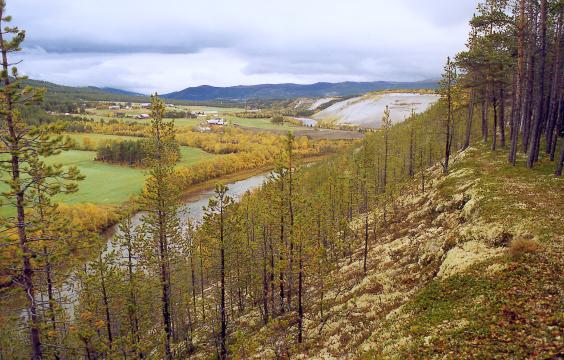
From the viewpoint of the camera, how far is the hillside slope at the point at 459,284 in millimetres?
14281

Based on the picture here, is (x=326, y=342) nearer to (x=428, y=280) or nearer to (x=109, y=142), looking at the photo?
(x=428, y=280)

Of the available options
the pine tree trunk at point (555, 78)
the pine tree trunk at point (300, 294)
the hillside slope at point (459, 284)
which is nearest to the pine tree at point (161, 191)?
the hillside slope at point (459, 284)

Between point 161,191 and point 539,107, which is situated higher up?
point 539,107

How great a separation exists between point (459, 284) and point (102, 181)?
109143 millimetres

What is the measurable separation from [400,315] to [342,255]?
2753 cm

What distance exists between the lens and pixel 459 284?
18547 millimetres

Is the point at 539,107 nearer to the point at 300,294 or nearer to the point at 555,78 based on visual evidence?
the point at 555,78

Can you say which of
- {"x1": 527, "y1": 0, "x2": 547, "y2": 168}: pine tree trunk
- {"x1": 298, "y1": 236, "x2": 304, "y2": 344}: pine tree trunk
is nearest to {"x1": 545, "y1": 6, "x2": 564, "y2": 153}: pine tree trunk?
{"x1": 527, "y1": 0, "x2": 547, "y2": 168}: pine tree trunk

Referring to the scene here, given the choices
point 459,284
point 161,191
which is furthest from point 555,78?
point 161,191

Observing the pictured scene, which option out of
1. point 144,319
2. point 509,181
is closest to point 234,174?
point 144,319

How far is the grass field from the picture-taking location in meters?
92.9

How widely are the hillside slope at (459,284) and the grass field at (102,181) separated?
5386 centimetres

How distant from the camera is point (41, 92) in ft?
50.9

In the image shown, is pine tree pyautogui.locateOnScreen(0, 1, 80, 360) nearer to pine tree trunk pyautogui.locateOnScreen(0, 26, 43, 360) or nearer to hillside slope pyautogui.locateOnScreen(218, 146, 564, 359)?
pine tree trunk pyautogui.locateOnScreen(0, 26, 43, 360)
